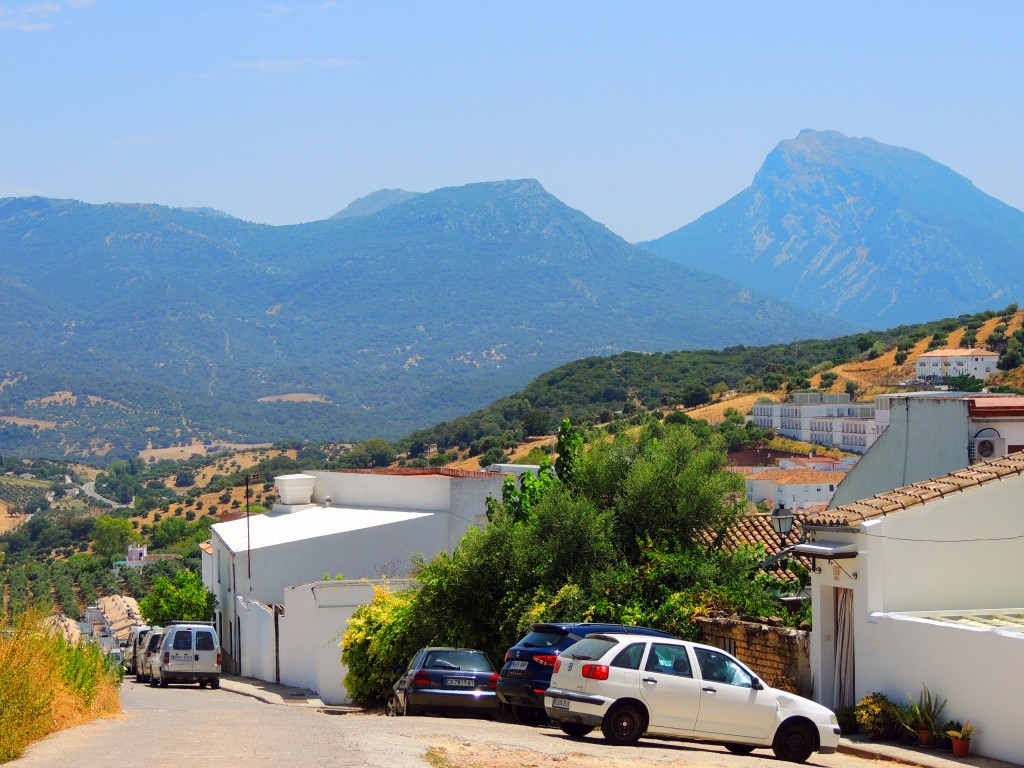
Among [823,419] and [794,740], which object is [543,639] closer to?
[794,740]

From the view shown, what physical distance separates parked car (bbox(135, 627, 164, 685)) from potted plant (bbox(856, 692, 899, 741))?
65.6ft

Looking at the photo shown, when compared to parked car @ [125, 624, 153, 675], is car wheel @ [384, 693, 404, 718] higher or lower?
higher

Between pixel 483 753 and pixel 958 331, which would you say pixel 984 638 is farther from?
pixel 958 331

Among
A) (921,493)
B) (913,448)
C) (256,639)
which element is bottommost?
(256,639)

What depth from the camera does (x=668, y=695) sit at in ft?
51.3

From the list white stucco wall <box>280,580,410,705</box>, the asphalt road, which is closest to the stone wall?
the asphalt road

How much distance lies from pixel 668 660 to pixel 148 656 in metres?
21.6

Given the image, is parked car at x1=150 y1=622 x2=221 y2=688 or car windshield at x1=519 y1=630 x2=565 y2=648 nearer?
car windshield at x1=519 y1=630 x2=565 y2=648

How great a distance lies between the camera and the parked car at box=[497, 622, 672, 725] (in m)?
17.7

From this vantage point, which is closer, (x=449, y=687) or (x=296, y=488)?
(x=449, y=687)

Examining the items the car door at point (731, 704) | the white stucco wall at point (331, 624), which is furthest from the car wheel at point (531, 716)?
the white stucco wall at point (331, 624)

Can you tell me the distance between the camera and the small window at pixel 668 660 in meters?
15.7

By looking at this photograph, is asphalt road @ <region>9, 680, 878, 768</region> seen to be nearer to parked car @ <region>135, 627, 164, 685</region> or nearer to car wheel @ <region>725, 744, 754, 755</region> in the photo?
car wheel @ <region>725, 744, 754, 755</region>

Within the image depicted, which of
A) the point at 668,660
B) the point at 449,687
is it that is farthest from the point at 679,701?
the point at 449,687
